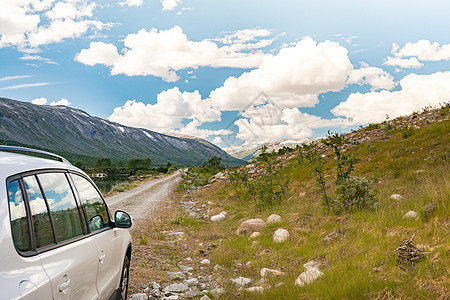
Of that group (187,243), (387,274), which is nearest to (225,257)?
(187,243)

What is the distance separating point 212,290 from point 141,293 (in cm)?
119

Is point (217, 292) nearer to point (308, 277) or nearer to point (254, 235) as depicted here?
point (308, 277)

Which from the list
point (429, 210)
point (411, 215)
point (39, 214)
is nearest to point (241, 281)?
point (411, 215)

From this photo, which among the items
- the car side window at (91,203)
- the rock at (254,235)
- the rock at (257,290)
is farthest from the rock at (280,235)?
the car side window at (91,203)

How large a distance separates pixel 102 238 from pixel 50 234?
1144 mm

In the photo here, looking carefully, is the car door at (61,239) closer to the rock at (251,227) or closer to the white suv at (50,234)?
the white suv at (50,234)

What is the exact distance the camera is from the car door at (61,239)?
2.32 metres

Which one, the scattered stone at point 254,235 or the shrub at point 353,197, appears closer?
the shrub at point 353,197

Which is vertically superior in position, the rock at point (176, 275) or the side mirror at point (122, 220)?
the side mirror at point (122, 220)

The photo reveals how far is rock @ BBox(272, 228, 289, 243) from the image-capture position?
7.97 meters

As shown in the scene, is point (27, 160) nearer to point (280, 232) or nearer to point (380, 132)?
point (280, 232)

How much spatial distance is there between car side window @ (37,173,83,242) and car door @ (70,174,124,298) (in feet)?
0.84

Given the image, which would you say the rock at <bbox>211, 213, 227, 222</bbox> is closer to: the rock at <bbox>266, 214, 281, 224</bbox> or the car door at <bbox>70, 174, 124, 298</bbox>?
the rock at <bbox>266, 214, 281, 224</bbox>

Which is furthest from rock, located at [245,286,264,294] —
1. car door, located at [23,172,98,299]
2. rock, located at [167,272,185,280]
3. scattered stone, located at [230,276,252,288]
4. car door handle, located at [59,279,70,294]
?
car door handle, located at [59,279,70,294]
